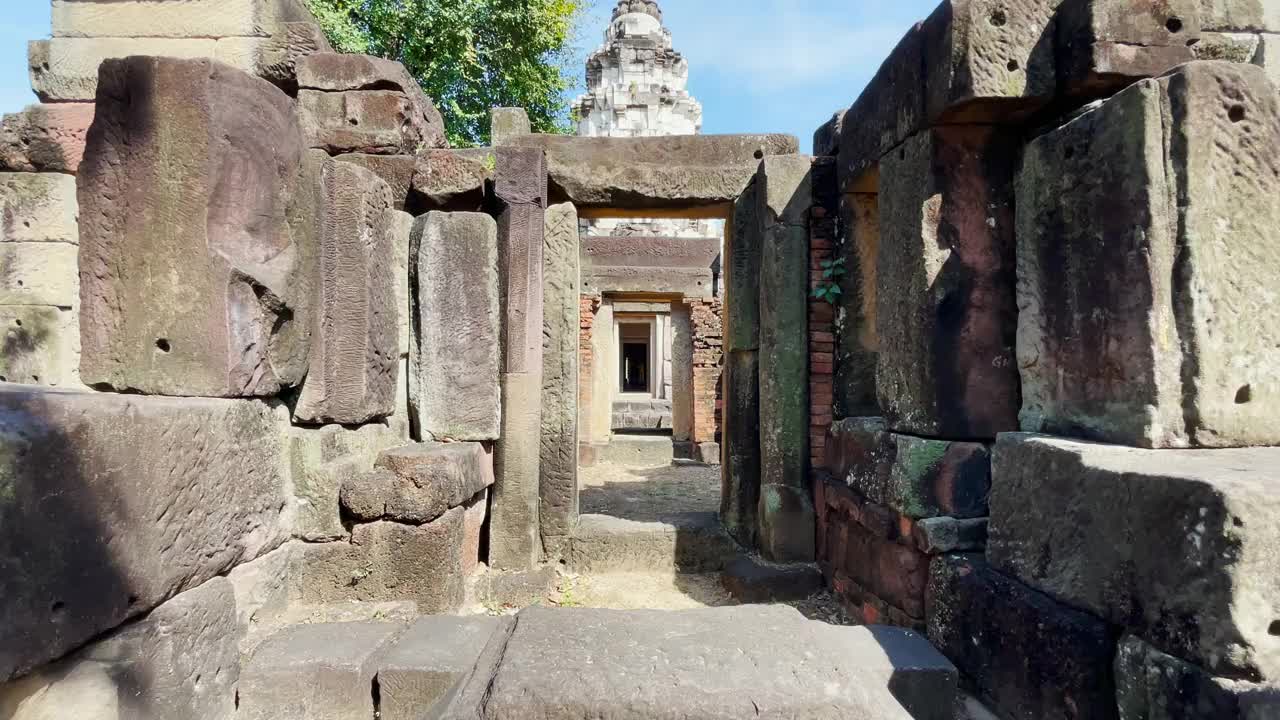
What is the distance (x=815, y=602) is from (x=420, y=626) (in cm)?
252

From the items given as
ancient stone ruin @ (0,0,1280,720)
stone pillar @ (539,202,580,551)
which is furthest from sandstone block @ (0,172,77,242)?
stone pillar @ (539,202,580,551)

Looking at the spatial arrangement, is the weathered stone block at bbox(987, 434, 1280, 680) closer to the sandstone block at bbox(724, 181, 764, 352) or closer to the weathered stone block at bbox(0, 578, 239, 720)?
the weathered stone block at bbox(0, 578, 239, 720)

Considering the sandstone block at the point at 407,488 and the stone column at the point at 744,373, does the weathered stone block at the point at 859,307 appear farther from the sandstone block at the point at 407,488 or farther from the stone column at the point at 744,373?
the sandstone block at the point at 407,488

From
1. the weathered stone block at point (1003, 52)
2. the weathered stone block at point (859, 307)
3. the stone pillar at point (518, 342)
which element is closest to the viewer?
the weathered stone block at point (1003, 52)

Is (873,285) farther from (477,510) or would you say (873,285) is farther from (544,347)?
(477,510)

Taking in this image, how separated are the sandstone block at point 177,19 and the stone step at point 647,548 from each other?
394 centimetres

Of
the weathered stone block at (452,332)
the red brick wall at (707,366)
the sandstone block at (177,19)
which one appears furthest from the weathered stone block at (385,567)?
the red brick wall at (707,366)

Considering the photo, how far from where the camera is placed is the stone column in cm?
480

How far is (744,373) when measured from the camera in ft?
16.1

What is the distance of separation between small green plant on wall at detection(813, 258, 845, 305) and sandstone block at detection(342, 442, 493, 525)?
2.58 metres

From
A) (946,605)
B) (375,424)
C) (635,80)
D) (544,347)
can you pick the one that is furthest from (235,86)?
(635,80)

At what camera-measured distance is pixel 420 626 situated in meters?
2.44

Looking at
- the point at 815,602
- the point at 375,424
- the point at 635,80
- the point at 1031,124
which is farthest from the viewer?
the point at 635,80

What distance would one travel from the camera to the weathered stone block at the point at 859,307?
14.0 ft
